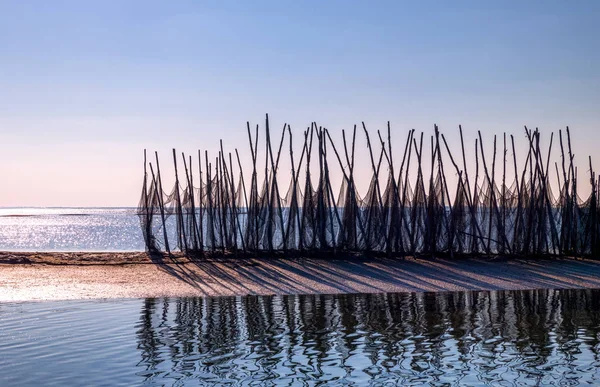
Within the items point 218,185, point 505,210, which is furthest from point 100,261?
point 505,210

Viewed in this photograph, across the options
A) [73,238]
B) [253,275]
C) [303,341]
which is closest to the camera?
[303,341]

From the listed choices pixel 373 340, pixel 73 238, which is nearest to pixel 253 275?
pixel 373 340

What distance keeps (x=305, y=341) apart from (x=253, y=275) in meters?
6.59

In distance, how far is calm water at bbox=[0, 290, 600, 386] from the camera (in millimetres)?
7438

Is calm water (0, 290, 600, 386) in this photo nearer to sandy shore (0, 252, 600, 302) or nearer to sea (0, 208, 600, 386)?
sea (0, 208, 600, 386)

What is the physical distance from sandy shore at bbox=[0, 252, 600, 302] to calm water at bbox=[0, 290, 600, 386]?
118 centimetres

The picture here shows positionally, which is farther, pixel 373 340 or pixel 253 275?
pixel 253 275

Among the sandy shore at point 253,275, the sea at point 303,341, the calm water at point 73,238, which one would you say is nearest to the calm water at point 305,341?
the sea at point 303,341

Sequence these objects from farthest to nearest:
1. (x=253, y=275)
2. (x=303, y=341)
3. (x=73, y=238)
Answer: (x=73, y=238), (x=253, y=275), (x=303, y=341)

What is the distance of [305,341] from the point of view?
356 inches

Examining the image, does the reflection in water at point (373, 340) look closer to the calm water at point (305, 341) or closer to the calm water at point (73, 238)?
the calm water at point (305, 341)

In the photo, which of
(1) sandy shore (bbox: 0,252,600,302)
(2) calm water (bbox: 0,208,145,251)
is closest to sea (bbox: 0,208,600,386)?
(1) sandy shore (bbox: 0,252,600,302)

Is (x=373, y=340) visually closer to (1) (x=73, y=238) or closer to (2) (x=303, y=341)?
(2) (x=303, y=341)

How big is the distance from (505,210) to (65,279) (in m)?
10.7
